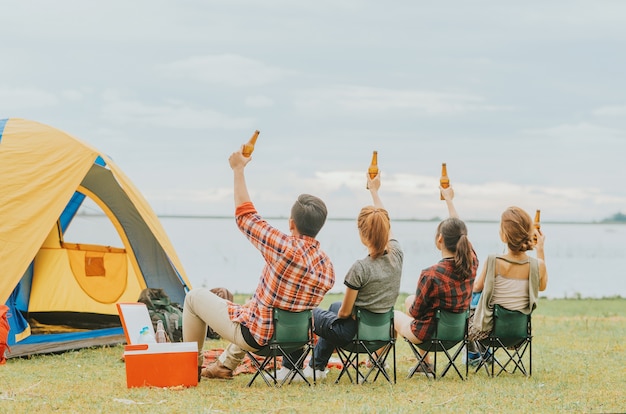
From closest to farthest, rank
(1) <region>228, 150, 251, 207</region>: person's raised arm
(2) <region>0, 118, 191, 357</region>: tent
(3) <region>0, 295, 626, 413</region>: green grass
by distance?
1. (3) <region>0, 295, 626, 413</region>: green grass
2. (1) <region>228, 150, 251, 207</region>: person's raised arm
3. (2) <region>0, 118, 191, 357</region>: tent

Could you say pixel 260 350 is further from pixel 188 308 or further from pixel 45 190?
pixel 45 190

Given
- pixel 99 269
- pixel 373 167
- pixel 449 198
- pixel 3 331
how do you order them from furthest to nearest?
pixel 99 269 < pixel 3 331 < pixel 449 198 < pixel 373 167

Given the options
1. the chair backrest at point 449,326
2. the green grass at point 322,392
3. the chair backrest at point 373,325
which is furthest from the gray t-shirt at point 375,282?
the green grass at point 322,392

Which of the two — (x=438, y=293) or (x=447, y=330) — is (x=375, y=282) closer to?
(x=438, y=293)

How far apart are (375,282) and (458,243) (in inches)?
22.9

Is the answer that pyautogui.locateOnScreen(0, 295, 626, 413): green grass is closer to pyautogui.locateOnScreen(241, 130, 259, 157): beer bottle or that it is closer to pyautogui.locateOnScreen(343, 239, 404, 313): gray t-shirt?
pyautogui.locateOnScreen(343, 239, 404, 313): gray t-shirt

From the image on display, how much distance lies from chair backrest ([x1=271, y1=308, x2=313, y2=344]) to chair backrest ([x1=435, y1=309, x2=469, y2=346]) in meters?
0.87

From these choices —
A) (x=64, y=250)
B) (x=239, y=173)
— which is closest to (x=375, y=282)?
(x=239, y=173)

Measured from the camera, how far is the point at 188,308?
17.4 ft

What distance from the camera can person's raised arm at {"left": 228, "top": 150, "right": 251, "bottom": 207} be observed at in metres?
4.88

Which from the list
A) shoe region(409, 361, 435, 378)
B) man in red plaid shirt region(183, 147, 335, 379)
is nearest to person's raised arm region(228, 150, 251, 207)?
man in red plaid shirt region(183, 147, 335, 379)

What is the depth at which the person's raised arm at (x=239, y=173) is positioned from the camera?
488cm

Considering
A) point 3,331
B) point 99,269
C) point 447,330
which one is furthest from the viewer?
point 99,269

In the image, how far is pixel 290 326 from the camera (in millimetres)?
5004
